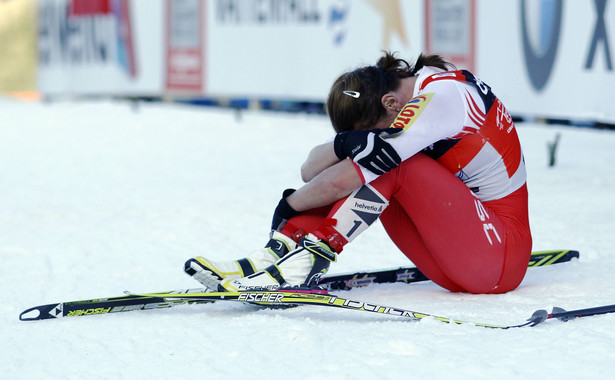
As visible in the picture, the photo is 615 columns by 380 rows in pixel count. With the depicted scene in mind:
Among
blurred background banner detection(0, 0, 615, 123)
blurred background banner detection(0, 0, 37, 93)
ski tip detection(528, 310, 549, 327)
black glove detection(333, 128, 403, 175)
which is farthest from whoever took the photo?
blurred background banner detection(0, 0, 37, 93)

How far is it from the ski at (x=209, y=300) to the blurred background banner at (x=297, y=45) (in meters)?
1.77

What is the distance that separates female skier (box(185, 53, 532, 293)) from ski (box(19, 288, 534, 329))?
0.04 metres

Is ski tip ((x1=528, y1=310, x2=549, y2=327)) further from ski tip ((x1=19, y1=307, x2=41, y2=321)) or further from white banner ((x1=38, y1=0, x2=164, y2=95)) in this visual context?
white banner ((x1=38, y1=0, x2=164, y2=95))

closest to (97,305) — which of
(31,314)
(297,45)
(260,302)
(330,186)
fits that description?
(31,314)

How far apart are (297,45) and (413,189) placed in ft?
22.6

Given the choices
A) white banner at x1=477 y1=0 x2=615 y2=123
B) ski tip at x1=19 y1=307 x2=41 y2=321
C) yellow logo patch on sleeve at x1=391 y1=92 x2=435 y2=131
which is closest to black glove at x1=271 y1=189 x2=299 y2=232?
yellow logo patch on sleeve at x1=391 y1=92 x2=435 y2=131

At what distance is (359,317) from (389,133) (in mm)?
602

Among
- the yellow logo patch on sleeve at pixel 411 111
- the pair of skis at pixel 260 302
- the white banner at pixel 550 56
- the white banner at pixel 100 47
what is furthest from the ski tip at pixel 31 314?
the white banner at pixel 100 47

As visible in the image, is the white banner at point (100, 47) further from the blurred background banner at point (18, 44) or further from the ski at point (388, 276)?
the ski at point (388, 276)

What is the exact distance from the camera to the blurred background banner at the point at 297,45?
624 cm

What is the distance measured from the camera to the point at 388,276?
10.5ft

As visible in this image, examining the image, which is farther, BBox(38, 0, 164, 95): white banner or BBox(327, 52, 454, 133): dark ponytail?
BBox(38, 0, 164, 95): white banner

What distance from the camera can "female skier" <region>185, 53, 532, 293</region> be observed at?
259 centimetres

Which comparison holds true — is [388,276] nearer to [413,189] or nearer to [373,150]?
[413,189]
